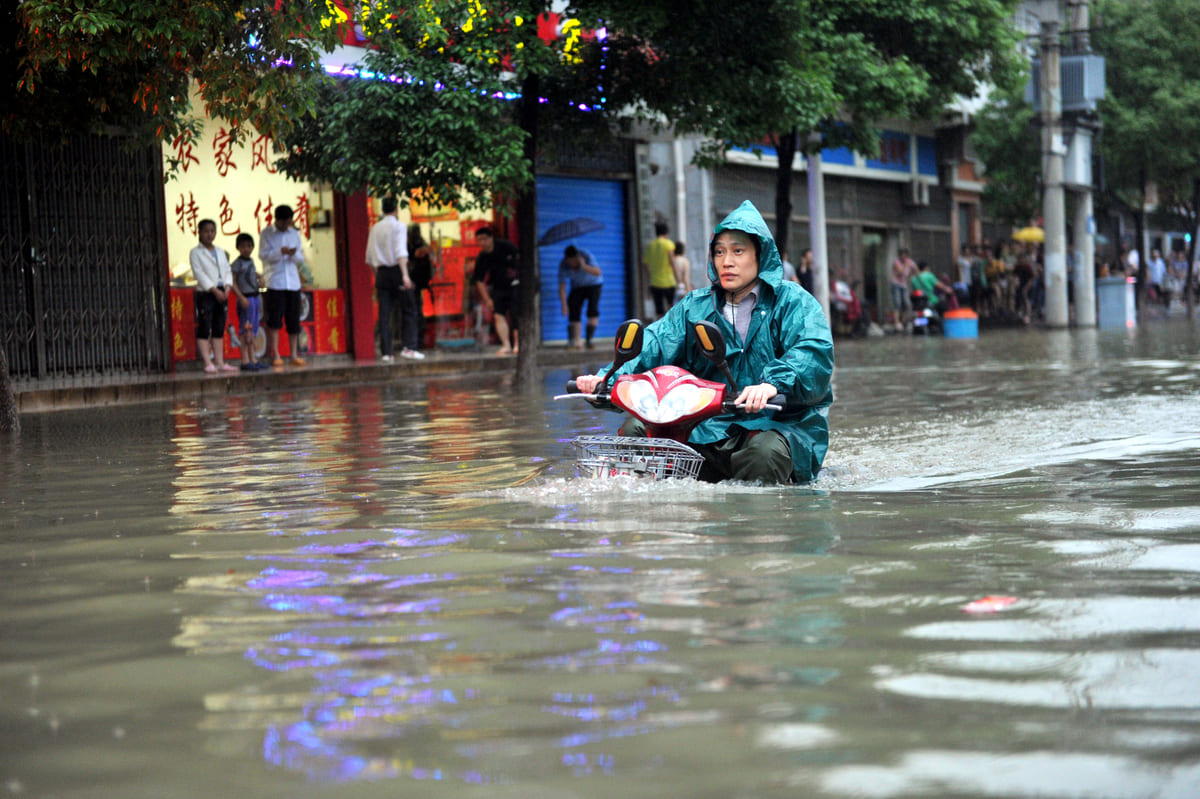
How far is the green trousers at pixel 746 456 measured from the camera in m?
6.35

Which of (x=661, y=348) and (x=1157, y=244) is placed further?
(x=1157, y=244)

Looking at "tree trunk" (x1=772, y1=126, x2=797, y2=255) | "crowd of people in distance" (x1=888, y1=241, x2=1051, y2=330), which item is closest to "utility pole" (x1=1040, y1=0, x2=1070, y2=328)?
"crowd of people in distance" (x1=888, y1=241, x2=1051, y2=330)

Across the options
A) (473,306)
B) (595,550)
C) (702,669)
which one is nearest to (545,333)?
(473,306)

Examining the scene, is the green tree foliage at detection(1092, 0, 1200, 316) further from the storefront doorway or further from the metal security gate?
the metal security gate

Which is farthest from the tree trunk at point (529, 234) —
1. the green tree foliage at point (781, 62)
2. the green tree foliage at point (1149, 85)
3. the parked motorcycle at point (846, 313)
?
the green tree foliage at point (1149, 85)

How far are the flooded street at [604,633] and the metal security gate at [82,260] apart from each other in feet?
29.6

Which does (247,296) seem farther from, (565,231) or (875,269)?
(875,269)

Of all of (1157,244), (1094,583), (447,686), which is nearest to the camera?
(447,686)

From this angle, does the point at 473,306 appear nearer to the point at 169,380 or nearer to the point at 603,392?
the point at 169,380

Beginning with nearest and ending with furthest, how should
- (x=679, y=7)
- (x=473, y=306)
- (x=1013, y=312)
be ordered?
1. (x=679, y=7)
2. (x=473, y=306)
3. (x=1013, y=312)

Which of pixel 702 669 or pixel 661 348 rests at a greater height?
pixel 661 348

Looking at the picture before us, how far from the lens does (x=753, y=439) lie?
6414 millimetres

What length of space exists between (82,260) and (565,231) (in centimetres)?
933

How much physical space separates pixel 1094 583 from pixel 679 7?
12.5 metres
